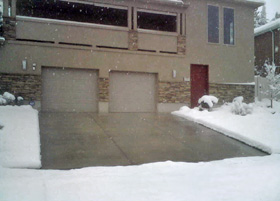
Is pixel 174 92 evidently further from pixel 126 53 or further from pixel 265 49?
pixel 265 49

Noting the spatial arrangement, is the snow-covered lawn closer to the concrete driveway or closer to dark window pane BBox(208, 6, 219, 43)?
the concrete driveway

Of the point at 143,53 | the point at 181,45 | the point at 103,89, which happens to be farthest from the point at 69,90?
the point at 181,45

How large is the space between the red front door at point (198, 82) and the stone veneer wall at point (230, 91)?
35 centimetres

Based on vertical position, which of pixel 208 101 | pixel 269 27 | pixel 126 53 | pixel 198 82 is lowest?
pixel 208 101

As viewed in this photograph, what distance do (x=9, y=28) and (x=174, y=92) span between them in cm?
735

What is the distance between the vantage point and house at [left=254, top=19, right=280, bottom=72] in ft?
57.2

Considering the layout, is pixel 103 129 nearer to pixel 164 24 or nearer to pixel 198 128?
pixel 198 128

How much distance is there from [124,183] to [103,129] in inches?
157

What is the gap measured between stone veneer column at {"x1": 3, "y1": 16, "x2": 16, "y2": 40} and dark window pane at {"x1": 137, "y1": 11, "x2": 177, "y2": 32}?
542 centimetres

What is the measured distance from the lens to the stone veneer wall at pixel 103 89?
37.2ft

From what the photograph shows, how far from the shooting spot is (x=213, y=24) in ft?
43.8

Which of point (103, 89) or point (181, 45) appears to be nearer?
point (103, 89)

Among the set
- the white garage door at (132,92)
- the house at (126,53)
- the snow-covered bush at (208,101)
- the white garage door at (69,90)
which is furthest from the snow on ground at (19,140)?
the snow-covered bush at (208,101)

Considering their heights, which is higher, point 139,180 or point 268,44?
point 268,44
